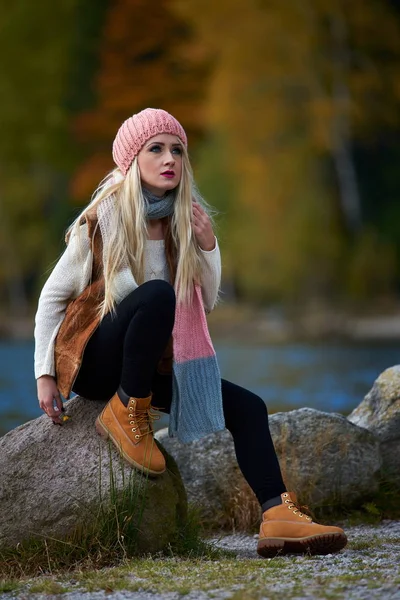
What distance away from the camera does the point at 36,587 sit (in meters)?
3.31

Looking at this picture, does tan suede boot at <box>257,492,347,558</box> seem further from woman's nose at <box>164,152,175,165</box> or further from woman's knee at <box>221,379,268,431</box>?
woman's nose at <box>164,152,175,165</box>

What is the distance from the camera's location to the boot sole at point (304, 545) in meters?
3.66

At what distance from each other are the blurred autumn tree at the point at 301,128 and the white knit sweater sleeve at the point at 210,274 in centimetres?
1421

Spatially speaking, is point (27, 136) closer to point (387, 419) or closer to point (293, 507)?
point (387, 419)

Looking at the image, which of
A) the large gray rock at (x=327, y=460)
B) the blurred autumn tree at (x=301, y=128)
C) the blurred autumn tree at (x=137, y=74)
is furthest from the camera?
the blurred autumn tree at (x=137, y=74)

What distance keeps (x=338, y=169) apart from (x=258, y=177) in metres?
1.80

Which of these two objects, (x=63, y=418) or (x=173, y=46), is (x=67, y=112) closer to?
(x=173, y=46)

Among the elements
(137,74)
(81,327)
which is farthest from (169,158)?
(137,74)

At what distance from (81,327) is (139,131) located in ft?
2.28

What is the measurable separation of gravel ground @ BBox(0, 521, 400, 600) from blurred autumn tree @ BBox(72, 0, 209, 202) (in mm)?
21194

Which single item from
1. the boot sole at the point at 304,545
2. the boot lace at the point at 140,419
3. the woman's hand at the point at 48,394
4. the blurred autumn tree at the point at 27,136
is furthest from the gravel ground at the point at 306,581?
the blurred autumn tree at the point at 27,136

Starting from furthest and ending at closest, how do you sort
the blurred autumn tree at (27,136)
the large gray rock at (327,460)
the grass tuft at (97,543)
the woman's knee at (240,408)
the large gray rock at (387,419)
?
the blurred autumn tree at (27,136)
the large gray rock at (387,419)
the large gray rock at (327,460)
the woman's knee at (240,408)
the grass tuft at (97,543)

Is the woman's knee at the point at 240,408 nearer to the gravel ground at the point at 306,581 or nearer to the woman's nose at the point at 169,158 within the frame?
the gravel ground at the point at 306,581

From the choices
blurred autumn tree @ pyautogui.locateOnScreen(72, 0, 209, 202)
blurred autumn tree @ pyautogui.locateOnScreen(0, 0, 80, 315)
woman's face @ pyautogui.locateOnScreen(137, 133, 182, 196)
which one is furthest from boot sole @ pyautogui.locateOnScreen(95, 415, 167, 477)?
blurred autumn tree @ pyautogui.locateOnScreen(72, 0, 209, 202)
